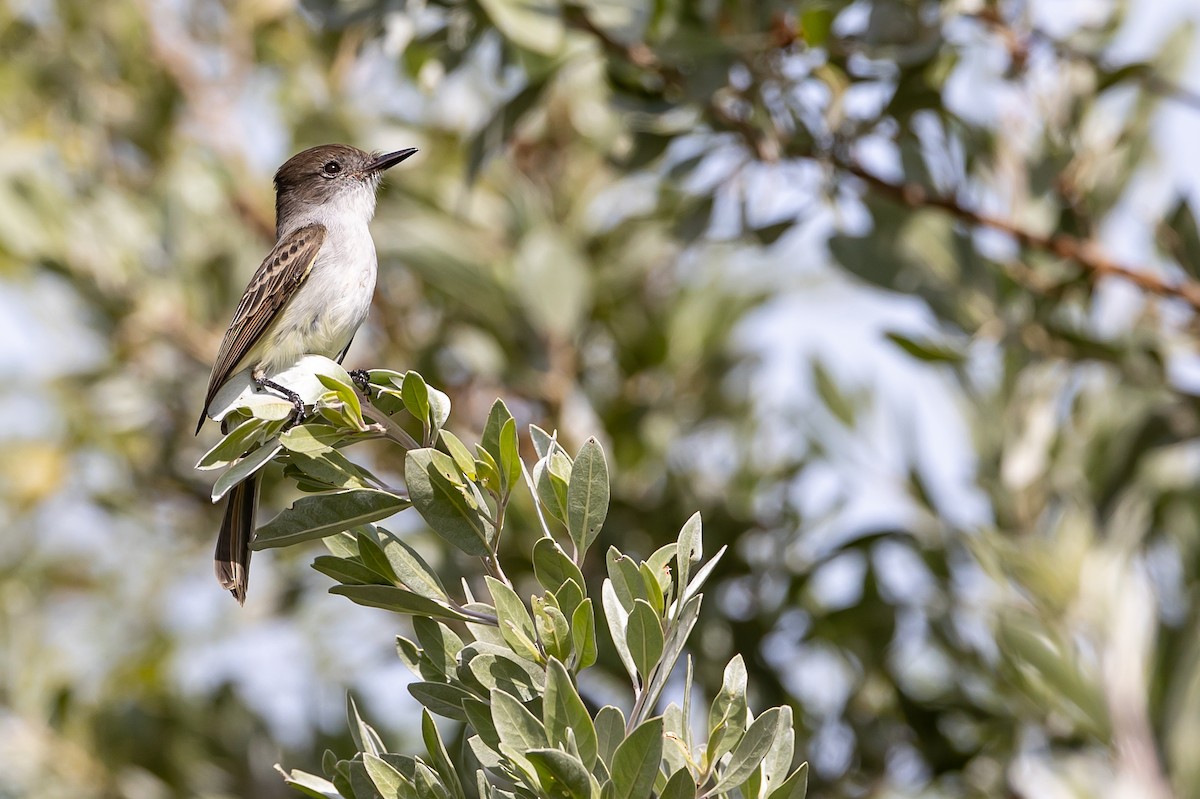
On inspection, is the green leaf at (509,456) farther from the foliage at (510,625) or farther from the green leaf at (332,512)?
the green leaf at (332,512)

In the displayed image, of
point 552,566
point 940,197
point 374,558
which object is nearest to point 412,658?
point 374,558

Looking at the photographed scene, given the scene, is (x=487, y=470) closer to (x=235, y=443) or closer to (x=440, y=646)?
(x=440, y=646)

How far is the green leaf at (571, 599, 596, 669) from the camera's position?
1.71 meters

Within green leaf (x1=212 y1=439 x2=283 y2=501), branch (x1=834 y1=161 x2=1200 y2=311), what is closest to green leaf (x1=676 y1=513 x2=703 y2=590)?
green leaf (x1=212 y1=439 x2=283 y2=501)

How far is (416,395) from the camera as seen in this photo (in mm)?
1981

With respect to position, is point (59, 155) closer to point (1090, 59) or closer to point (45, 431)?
point (45, 431)

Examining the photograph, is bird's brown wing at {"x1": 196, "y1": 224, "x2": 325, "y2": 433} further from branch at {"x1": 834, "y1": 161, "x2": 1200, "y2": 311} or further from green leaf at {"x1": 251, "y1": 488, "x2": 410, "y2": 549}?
green leaf at {"x1": 251, "y1": 488, "x2": 410, "y2": 549}

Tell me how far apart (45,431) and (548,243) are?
279 cm

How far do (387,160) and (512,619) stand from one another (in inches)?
103

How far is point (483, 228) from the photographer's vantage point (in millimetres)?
→ 4711

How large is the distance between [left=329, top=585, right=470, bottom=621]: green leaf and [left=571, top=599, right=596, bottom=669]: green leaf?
0.58 feet

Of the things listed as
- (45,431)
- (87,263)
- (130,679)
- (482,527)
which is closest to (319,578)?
(130,679)

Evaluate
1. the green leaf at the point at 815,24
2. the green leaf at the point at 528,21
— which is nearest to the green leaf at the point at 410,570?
the green leaf at the point at 528,21

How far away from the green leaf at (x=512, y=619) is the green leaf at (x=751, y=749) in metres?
0.29
